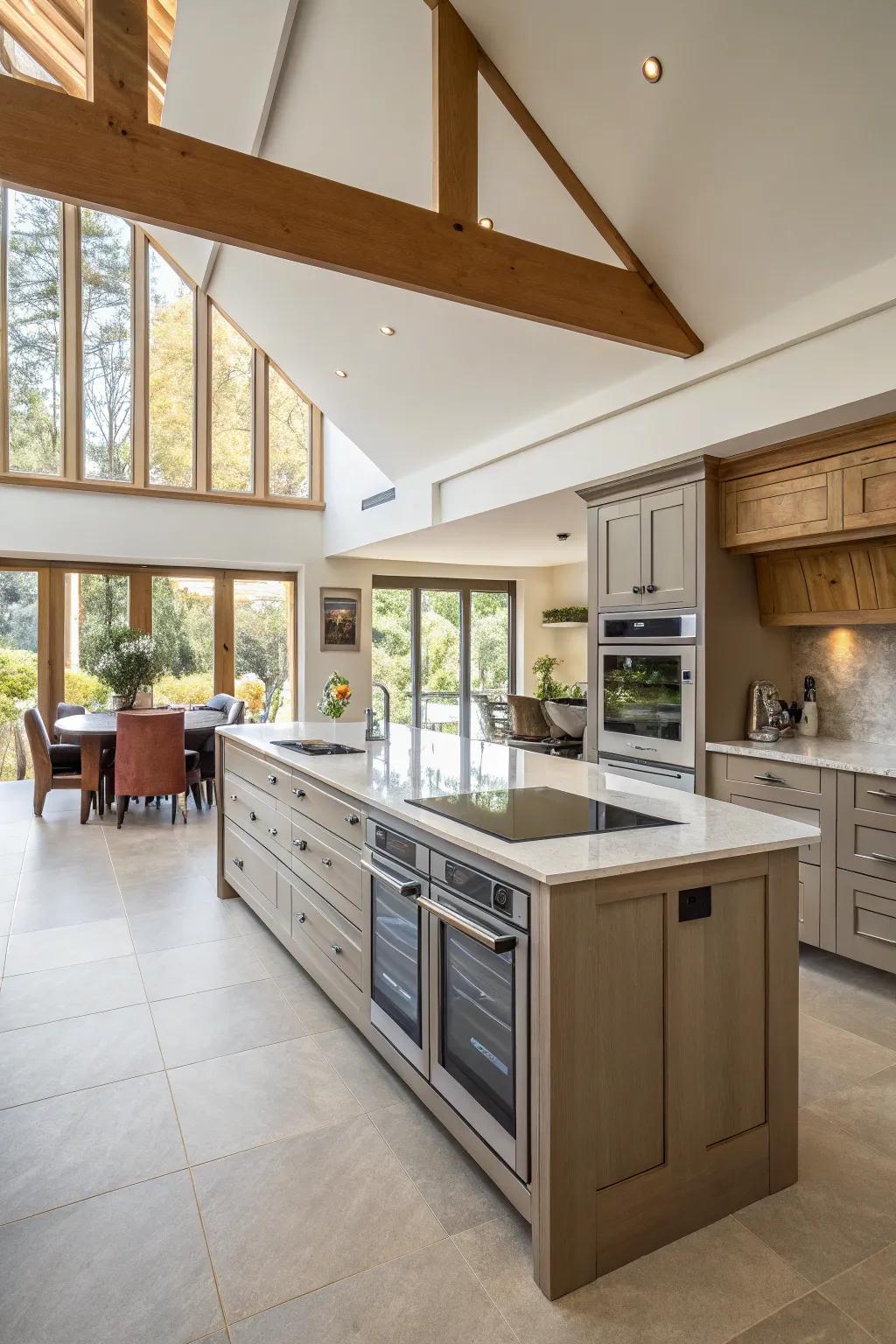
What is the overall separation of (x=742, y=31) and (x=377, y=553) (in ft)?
20.3

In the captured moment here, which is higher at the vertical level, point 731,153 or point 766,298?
point 731,153

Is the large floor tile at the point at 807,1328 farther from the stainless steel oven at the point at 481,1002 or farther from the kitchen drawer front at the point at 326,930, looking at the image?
the kitchen drawer front at the point at 326,930

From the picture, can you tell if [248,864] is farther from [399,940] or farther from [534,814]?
[534,814]

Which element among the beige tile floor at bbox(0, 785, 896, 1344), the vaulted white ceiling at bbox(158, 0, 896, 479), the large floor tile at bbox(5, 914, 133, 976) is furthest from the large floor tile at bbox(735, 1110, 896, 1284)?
the vaulted white ceiling at bbox(158, 0, 896, 479)

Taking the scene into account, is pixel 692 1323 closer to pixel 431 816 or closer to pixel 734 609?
pixel 431 816

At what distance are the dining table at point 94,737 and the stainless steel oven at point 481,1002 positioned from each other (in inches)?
171

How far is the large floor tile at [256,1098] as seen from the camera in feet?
7.36

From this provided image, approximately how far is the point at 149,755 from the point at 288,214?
4.28m

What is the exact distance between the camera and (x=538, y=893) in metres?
1.68

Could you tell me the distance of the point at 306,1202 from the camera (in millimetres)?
1954

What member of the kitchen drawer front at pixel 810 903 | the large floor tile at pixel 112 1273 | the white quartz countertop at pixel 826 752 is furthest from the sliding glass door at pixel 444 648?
the large floor tile at pixel 112 1273

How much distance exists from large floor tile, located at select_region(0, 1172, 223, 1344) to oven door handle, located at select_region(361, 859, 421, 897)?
0.90m

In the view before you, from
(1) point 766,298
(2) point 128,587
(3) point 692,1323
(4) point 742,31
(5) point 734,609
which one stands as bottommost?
(3) point 692,1323

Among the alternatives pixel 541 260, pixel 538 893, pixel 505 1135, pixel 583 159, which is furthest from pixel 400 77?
pixel 505 1135
